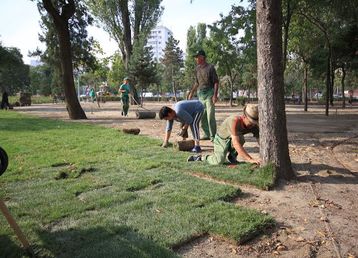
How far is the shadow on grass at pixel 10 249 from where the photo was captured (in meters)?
3.49

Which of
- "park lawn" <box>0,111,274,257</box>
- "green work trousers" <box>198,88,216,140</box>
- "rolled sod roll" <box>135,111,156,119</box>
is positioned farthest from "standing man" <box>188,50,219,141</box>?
"rolled sod roll" <box>135,111,156,119</box>

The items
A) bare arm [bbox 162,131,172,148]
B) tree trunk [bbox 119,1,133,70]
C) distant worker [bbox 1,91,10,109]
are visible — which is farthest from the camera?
tree trunk [bbox 119,1,133,70]

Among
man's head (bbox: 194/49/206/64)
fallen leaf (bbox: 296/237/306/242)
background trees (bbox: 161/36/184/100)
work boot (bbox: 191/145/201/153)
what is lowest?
fallen leaf (bbox: 296/237/306/242)

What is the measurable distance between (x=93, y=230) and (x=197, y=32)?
62.5 metres

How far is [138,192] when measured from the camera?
5.21 meters

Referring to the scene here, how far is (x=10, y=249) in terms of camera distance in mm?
3580

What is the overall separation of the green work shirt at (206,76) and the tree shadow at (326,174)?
2.99 meters

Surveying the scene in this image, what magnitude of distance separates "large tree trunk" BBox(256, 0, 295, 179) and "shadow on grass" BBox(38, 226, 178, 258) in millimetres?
2601

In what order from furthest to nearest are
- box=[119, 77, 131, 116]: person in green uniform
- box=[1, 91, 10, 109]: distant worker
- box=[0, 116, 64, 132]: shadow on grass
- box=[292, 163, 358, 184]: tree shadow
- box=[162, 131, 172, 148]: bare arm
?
box=[1, 91, 10, 109]: distant worker, box=[119, 77, 131, 116]: person in green uniform, box=[0, 116, 64, 132]: shadow on grass, box=[162, 131, 172, 148]: bare arm, box=[292, 163, 358, 184]: tree shadow

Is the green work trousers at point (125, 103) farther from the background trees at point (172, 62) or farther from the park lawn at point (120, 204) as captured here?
the background trees at point (172, 62)

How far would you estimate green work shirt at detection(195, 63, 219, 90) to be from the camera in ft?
29.1

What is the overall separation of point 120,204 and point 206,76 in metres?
4.84

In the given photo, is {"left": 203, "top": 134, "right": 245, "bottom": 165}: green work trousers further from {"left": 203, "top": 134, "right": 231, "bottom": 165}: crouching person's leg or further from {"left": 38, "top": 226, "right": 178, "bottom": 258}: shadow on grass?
{"left": 38, "top": 226, "right": 178, "bottom": 258}: shadow on grass

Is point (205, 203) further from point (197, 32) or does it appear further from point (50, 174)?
point (197, 32)
